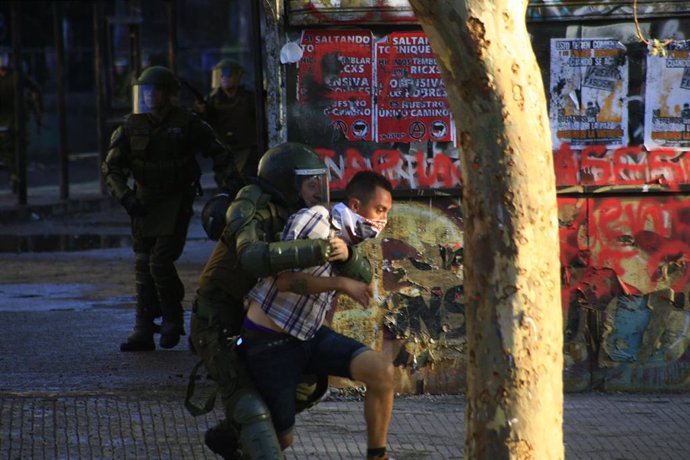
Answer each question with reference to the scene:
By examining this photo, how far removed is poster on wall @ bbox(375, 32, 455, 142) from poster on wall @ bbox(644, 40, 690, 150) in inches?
43.3

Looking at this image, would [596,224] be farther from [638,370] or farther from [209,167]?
[209,167]

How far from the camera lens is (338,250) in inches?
211

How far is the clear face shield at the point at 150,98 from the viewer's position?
895 centimetres

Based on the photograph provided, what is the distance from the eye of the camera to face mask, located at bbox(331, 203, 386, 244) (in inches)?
217

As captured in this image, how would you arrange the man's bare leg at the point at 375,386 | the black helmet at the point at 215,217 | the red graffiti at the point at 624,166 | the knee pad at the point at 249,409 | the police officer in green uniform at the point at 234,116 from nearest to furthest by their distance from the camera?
1. the knee pad at the point at 249,409
2. the man's bare leg at the point at 375,386
3. the black helmet at the point at 215,217
4. the red graffiti at the point at 624,166
5. the police officer in green uniform at the point at 234,116

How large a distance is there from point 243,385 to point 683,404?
3187mm

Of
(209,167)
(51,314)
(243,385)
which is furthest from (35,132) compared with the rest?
(243,385)

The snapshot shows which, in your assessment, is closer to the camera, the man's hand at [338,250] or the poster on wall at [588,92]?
the man's hand at [338,250]

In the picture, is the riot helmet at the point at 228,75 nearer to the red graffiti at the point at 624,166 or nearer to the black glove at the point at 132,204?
the black glove at the point at 132,204

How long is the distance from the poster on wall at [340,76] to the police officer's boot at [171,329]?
2.09 metres

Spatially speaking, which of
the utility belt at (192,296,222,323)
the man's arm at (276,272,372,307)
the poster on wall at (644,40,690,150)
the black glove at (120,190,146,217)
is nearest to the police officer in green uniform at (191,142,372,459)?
the utility belt at (192,296,222,323)

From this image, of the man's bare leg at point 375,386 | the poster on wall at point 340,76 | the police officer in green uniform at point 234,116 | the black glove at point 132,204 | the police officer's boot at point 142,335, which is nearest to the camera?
the man's bare leg at point 375,386

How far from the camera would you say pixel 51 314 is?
34.7 feet

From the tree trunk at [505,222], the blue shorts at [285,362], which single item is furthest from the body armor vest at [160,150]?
the tree trunk at [505,222]
